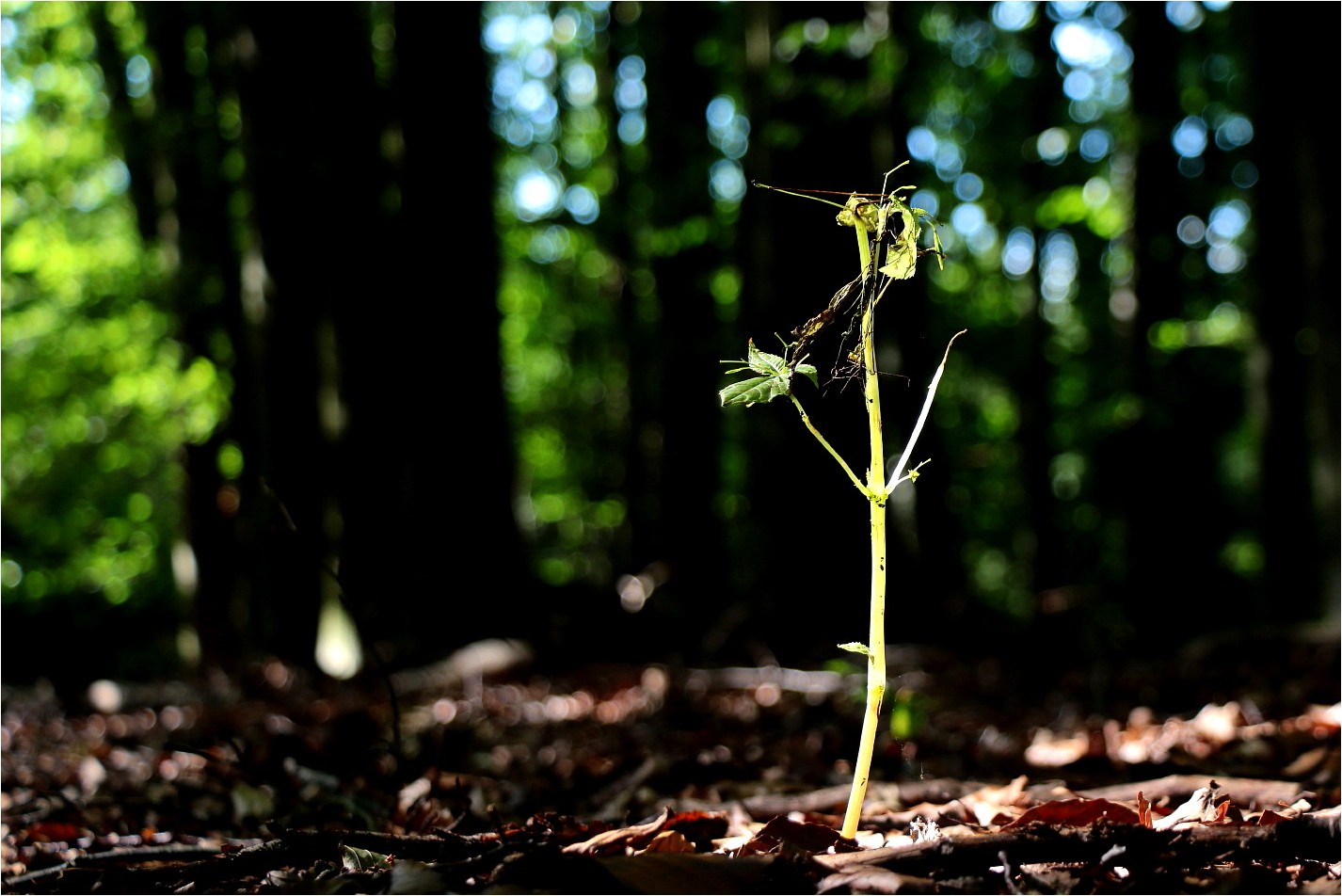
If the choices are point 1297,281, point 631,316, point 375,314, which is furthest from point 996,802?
point 631,316

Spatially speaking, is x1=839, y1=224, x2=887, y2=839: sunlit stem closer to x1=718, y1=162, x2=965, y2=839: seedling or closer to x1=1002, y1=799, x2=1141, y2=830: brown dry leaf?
x1=718, y1=162, x2=965, y2=839: seedling

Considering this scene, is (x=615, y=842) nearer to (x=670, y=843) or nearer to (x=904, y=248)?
(x=670, y=843)

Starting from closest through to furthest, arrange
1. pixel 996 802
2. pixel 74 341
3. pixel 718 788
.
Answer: pixel 996 802 → pixel 718 788 → pixel 74 341

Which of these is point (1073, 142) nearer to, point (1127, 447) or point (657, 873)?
point (1127, 447)

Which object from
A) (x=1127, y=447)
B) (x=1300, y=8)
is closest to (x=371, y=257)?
(x=1300, y=8)

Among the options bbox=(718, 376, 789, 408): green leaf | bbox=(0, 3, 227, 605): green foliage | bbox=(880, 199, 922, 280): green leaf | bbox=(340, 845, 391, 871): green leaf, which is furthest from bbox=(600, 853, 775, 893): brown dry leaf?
bbox=(0, 3, 227, 605): green foliage
